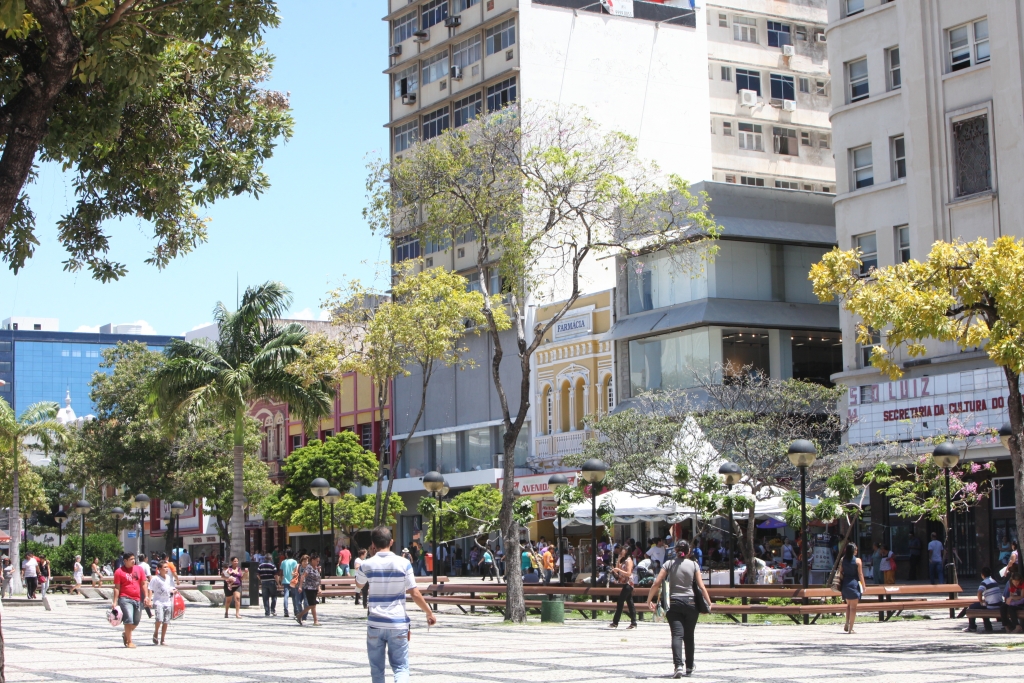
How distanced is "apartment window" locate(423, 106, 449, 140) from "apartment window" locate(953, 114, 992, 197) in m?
27.3

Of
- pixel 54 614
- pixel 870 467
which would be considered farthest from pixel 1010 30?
pixel 54 614

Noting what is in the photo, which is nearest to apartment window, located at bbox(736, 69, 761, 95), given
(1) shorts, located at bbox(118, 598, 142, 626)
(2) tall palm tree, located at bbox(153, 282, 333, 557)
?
(2) tall palm tree, located at bbox(153, 282, 333, 557)

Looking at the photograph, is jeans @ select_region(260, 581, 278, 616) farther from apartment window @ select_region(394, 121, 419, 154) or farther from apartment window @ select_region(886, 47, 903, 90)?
apartment window @ select_region(394, 121, 419, 154)

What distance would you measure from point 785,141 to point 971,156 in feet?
73.9

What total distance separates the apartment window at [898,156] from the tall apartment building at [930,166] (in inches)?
1.1

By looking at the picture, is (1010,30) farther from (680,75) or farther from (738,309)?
(680,75)

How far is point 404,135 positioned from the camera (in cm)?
6056

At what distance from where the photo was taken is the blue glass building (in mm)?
174000

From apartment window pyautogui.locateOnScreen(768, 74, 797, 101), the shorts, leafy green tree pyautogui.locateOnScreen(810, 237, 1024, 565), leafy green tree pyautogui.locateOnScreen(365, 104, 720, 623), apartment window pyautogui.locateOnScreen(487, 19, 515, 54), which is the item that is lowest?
the shorts

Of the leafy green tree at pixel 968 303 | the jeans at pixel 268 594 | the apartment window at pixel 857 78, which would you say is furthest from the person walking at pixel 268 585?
the apartment window at pixel 857 78

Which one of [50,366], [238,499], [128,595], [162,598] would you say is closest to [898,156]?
[238,499]

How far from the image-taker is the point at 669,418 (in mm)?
36969

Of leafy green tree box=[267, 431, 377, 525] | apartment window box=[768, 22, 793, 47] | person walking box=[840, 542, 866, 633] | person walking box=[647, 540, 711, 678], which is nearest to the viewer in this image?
person walking box=[647, 540, 711, 678]

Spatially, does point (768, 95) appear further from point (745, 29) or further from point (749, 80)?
point (745, 29)
